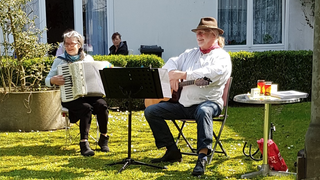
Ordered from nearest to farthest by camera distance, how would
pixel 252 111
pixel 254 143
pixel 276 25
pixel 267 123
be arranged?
1. pixel 267 123
2. pixel 254 143
3. pixel 252 111
4. pixel 276 25

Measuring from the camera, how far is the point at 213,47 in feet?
18.1

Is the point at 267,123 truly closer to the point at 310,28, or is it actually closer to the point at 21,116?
the point at 21,116

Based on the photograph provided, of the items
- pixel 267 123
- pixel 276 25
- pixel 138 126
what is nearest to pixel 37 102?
pixel 138 126

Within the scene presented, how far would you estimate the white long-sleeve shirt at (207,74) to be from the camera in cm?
524

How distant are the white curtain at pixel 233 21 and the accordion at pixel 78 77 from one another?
661 cm

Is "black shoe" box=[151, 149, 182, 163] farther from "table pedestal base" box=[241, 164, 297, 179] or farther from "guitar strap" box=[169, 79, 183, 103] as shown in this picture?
"table pedestal base" box=[241, 164, 297, 179]

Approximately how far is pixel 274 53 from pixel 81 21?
4.73m

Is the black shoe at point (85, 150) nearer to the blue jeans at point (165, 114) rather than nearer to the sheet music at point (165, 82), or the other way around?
the blue jeans at point (165, 114)

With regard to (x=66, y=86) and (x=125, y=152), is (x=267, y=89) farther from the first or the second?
(x=66, y=86)

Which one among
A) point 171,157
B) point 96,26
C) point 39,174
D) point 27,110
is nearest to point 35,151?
point 39,174

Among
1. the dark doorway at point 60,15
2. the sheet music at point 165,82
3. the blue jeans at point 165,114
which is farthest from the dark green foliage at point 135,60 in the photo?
the dark doorway at point 60,15

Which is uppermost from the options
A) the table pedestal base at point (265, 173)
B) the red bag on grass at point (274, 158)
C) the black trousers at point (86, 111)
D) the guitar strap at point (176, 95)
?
the guitar strap at point (176, 95)

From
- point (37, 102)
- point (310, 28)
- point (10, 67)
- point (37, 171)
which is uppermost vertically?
point (310, 28)

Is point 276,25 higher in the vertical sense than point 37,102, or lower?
higher
